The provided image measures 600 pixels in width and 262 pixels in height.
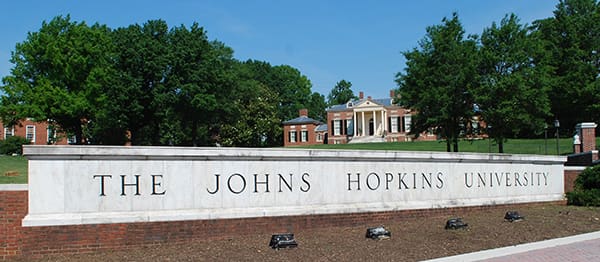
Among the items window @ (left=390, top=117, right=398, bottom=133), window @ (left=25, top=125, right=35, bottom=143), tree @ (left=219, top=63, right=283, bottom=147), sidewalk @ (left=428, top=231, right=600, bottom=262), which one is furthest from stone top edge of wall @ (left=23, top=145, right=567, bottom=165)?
window @ (left=25, top=125, right=35, bottom=143)

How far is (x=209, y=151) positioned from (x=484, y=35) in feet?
68.9

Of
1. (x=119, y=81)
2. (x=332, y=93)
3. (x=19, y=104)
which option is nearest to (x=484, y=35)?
(x=119, y=81)

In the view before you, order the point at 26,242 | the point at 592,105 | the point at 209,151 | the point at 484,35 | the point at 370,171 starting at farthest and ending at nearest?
the point at 592,105 < the point at 484,35 < the point at 370,171 < the point at 209,151 < the point at 26,242

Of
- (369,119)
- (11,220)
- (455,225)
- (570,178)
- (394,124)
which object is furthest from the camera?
(369,119)

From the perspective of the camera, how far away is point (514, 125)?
24344 millimetres

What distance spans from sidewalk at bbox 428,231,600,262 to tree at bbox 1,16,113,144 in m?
36.6

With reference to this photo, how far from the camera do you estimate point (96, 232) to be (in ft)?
25.8

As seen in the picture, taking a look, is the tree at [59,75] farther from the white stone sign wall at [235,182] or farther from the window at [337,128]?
the window at [337,128]

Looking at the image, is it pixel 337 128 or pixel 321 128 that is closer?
pixel 337 128

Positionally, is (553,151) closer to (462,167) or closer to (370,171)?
(462,167)

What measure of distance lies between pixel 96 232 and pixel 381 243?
15.1ft

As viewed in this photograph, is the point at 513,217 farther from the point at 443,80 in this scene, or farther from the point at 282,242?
the point at 443,80

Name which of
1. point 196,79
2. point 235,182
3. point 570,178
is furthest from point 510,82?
point 196,79

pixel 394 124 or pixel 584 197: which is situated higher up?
pixel 394 124
